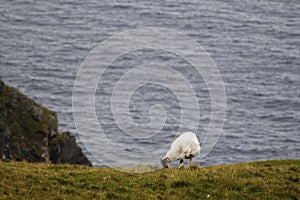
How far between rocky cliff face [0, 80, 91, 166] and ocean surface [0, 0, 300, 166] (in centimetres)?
1432

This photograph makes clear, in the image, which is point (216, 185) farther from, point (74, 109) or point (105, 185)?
point (74, 109)

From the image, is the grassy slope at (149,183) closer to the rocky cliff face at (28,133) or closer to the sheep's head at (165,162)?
the sheep's head at (165,162)

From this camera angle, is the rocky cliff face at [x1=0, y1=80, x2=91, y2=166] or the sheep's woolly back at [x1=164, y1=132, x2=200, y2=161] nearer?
the sheep's woolly back at [x1=164, y1=132, x2=200, y2=161]

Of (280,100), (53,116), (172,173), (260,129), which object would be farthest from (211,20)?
(172,173)

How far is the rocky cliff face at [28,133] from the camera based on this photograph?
49572mm

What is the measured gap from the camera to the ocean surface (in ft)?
266

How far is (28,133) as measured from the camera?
5062cm

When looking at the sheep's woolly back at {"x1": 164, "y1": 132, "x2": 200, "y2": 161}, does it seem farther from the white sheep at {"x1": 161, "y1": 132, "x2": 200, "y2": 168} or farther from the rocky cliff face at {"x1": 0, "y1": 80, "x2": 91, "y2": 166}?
the rocky cliff face at {"x1": 0, "y1": 80, "x2": 91, "y2": 166}

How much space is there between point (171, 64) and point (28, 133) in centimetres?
6419

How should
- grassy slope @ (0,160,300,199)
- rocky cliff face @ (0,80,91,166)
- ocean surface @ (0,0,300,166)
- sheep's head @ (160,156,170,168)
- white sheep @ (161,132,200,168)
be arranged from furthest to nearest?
1. ocean surface @ (0,0,300,166)
2. rocky cliff face @ (0,80,91,166)
3. white sheep @ (161,132,200,168)
4. sheep's head @ (160,156,170,168)
5. grassy slope @ (0,160,300,199)

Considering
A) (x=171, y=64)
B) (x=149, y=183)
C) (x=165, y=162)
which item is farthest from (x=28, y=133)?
(x=171, y=64)

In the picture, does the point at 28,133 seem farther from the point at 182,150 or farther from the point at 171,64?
the point at 171,64

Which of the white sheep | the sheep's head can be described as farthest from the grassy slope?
the white sheep

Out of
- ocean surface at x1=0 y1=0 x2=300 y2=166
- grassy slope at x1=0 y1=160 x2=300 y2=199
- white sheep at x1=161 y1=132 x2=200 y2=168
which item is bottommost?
grassy slope at x1=0 y1=160 x2=300 y2=199
